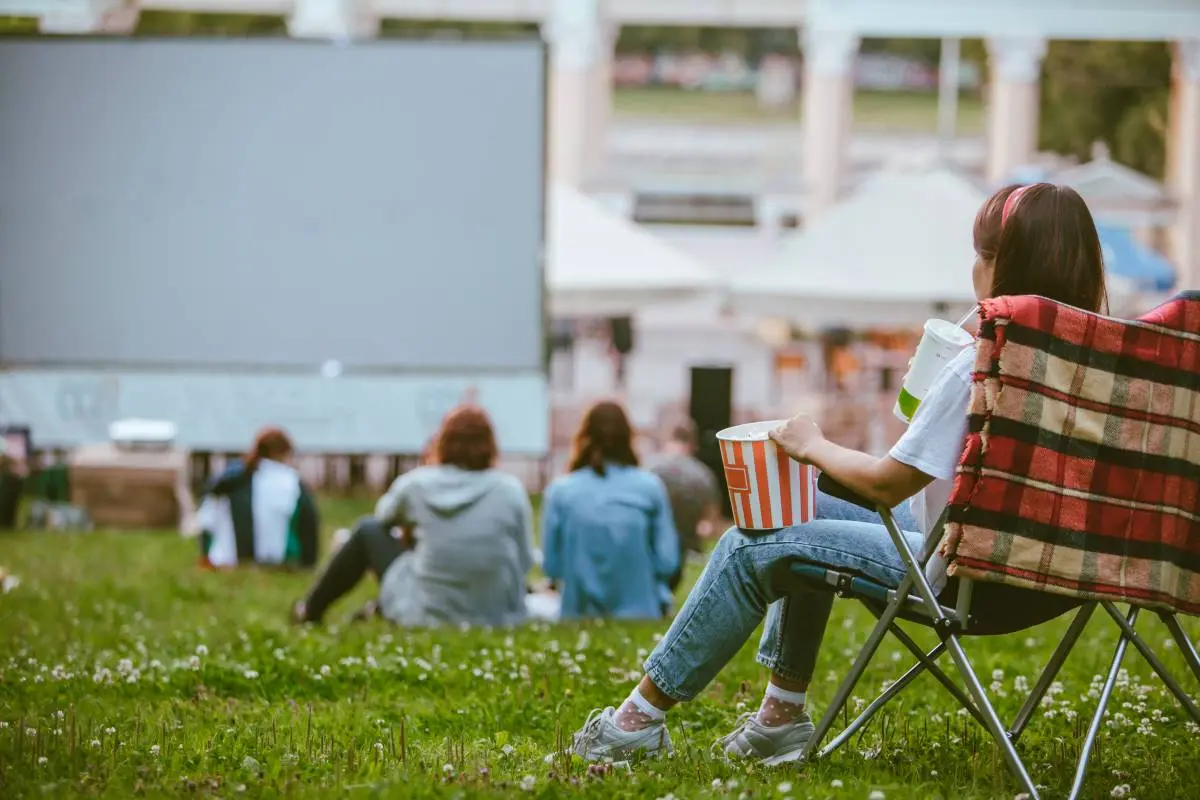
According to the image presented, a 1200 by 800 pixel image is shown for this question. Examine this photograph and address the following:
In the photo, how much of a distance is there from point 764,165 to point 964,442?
30.1 m

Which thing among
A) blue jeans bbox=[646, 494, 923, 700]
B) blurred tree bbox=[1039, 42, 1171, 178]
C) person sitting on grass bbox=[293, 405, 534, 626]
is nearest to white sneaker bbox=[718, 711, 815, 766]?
blue jeans bbox=[646, 494, 923, 700]

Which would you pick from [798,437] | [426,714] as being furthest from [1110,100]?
[798,437]

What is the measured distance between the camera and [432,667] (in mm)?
5145

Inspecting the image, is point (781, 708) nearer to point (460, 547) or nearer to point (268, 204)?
point (460, 547)

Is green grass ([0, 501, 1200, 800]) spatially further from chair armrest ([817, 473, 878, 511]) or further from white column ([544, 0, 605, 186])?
white column ([544, 0, 605, 186])

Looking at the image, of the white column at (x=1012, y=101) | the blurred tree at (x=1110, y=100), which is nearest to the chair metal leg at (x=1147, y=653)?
the white column at (x=1012, y=101)

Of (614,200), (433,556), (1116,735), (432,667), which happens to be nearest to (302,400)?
(433,556)

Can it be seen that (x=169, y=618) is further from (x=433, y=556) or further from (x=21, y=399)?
(x=21, y=399)

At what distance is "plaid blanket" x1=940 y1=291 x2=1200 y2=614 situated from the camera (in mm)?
3219

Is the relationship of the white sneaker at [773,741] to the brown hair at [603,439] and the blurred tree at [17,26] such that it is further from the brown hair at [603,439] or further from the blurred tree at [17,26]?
the blurred tree at [17,26]

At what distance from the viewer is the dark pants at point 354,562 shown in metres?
6.79

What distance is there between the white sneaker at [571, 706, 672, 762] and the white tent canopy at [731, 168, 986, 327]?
7754mm

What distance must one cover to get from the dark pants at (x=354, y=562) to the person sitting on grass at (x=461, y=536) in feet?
0.54

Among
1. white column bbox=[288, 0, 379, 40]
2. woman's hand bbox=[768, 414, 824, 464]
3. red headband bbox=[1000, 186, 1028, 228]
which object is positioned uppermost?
white column bbox=[288, 0, 379, 40]
